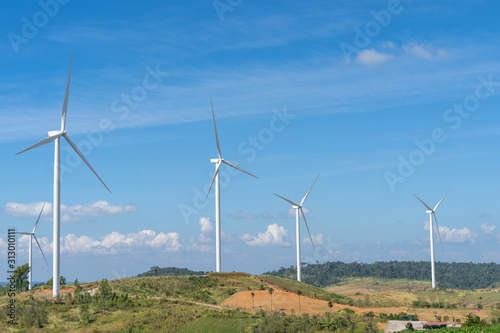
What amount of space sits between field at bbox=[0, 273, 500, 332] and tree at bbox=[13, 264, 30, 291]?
22.5 meters

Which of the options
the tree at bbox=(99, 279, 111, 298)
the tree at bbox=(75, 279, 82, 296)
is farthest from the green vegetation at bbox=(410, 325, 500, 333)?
the tree at bbox=(75, 279, 82, 296)

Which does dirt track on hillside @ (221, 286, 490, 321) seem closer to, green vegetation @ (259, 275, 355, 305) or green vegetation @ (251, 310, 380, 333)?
green vegetation @ (259, 275, 355, 305)

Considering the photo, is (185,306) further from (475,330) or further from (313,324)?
(475,330)

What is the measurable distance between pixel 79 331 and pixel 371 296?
78190mm

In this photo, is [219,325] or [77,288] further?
[77,288]

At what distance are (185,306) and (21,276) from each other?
5960 centimetres

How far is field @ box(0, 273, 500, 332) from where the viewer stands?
8144 centimetres

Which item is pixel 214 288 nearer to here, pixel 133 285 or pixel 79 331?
pixel 133 285

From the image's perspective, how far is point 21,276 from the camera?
134 metres

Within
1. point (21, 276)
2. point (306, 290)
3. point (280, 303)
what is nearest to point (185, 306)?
point (280, 303)

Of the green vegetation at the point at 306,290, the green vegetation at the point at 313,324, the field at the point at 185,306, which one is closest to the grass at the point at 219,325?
the field at the point at 185,306

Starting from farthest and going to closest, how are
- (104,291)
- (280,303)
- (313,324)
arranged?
(280,303), (104,291), (313,324)

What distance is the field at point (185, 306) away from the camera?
8144 cm

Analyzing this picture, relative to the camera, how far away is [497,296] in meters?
139
